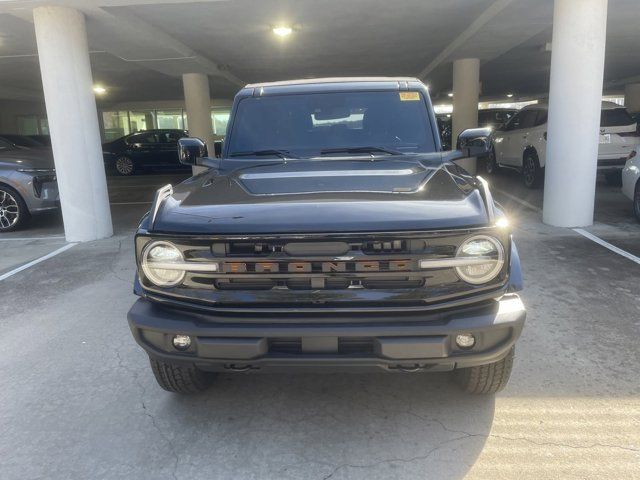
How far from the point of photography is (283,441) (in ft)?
8.69

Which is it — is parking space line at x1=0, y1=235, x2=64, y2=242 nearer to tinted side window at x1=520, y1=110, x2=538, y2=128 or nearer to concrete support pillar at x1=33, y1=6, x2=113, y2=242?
concrete support pillar at x1=33, y1=6, x2=113, y2=242

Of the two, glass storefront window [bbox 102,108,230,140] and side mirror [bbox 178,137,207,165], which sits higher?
glass storefront window [bbox 102,108,230,140]

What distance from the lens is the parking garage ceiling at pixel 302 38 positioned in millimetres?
8102

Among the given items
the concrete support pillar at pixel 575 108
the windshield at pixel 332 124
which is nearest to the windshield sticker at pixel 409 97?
the windshield at pixel 332 124

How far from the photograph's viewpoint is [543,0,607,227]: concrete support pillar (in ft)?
22.2

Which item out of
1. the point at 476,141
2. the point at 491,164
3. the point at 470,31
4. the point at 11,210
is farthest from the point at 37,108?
the point at 476,141

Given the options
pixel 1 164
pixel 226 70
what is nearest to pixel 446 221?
pixel 1 164

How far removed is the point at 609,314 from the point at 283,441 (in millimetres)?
2905

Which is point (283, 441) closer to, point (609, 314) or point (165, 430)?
point (165, 430)

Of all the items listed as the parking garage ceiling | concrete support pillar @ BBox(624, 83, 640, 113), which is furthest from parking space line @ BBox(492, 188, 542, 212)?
concrete support pillar @ BBox(624, 83, 640, 113)

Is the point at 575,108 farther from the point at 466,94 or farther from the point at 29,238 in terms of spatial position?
the point at 29,238

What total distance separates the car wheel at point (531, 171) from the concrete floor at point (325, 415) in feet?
20.8

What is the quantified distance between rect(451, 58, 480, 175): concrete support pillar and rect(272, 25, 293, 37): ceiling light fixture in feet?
17.1

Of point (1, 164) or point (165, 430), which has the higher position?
point (1, 164)
